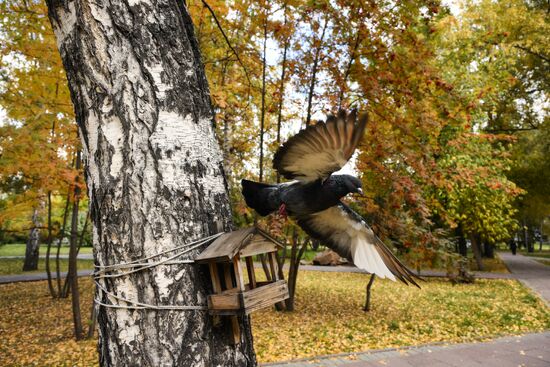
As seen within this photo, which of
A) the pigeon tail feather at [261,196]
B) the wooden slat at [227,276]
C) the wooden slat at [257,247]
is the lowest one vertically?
the wooden slat at [227,276]

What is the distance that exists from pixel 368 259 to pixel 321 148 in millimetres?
833

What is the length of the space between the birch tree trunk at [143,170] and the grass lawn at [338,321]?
14.7 ft

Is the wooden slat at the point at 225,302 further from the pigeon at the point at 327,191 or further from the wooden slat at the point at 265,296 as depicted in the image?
the pigeon at the point at 327,191

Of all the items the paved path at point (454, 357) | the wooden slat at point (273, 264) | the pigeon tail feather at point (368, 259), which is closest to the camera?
the wooden slat at point (273, 264)

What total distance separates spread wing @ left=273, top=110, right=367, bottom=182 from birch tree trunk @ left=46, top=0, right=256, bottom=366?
352 mm

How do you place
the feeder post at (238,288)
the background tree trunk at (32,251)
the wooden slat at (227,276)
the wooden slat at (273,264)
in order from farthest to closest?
the background tree trunk at (32,251)
the wooden slat at (273,264)
the wooden slat at (227,276)
the feeder post at (238,288)

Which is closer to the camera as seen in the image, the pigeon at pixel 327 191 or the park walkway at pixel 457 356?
the pigeon at pixel 327 191

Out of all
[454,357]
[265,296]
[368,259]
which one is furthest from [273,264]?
[454,357]

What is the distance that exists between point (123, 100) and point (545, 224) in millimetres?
50200

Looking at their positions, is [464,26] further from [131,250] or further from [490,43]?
[131,250]

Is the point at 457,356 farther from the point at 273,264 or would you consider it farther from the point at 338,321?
the point at 273,264

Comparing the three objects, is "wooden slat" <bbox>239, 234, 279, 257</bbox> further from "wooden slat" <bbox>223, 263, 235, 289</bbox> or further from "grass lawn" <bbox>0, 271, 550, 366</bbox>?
"grass lawn" <bbox>0, 271, 550, 366</bbox>

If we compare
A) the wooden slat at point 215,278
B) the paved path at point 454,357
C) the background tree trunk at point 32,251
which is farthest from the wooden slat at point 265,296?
the background tree trunk at point 32,251

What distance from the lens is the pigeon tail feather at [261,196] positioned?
1.86 m
